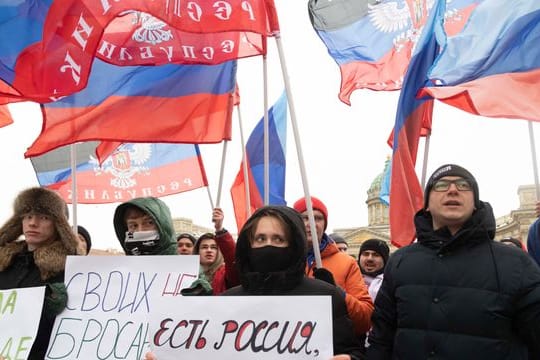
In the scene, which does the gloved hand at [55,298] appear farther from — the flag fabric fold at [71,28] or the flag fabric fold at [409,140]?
the flag fabric fold at [409,140]

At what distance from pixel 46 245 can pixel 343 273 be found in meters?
1.81

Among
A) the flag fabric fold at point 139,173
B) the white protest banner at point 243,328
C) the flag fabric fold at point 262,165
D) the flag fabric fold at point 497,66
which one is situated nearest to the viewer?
the white protest banner at point 243,328

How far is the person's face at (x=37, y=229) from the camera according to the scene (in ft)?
11.4

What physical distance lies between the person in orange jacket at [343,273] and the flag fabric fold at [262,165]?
307 centimetres

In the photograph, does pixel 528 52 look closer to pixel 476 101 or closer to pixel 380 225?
pixel 476 101

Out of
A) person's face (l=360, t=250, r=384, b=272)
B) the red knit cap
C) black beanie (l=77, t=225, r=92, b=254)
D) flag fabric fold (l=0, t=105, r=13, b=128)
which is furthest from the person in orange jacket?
flag fabric fold (l=0, t=105, r=13, b=128)

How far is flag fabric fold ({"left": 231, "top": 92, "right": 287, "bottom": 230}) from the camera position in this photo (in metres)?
7.62

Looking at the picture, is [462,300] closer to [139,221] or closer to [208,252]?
[139,221]

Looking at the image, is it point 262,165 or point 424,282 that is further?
point 262,165

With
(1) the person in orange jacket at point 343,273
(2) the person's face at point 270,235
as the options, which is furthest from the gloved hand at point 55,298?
(1) the person in orange jacket at point 343,273

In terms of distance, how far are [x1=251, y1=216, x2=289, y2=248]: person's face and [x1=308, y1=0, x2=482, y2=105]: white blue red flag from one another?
3.97m

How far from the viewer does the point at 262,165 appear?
7.78 meters

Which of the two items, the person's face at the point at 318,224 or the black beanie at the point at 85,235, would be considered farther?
the black beanie at the point at 85,235

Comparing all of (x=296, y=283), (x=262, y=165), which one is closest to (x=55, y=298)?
(x=296, y=283)
